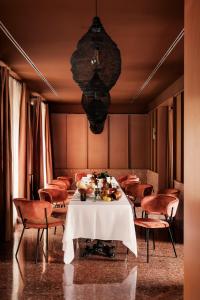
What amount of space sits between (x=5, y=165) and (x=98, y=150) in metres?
6.47

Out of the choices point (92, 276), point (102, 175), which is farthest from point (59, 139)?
point (92, 276)

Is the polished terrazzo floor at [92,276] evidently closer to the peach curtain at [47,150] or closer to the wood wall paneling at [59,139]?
the peach curtain at [47,150]

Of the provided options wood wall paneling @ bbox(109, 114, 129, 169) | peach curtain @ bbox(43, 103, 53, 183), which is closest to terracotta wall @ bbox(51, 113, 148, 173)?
wood wall paneling @ bbox(109, 114, 129, 169)

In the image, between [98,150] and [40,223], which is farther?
[98,150]

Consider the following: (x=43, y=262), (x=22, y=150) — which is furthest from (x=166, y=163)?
(x=43, y=262)

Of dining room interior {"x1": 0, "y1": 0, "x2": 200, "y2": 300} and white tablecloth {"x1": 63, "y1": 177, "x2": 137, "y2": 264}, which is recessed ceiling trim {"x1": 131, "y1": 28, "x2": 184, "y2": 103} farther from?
white tablecloth {"x1": 63, "y1": 177, "x2": 137, "y2": 264}

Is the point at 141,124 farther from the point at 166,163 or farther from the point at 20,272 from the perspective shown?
the point at 20,272

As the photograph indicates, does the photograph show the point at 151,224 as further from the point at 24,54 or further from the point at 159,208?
the point at 24,54

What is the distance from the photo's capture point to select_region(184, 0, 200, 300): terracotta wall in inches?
73.7

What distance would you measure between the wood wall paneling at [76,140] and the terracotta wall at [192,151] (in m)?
10.2

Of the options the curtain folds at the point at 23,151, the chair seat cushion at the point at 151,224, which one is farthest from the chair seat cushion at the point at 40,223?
the curtain folds at the point at 23,151

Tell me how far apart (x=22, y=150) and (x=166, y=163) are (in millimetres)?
4013

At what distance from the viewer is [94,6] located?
3.91 meters

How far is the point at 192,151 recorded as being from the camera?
1970 millimetres
